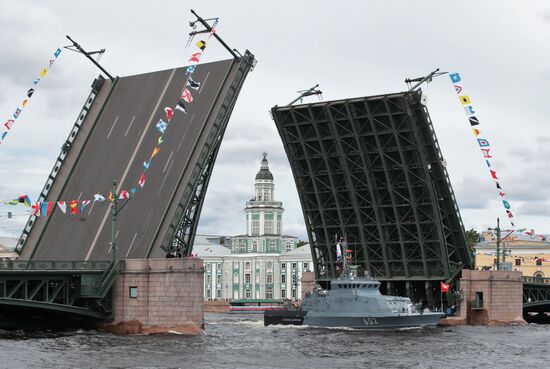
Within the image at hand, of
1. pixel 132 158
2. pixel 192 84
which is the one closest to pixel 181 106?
pixel 192 84

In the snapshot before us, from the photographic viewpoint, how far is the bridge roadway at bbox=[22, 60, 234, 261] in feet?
141

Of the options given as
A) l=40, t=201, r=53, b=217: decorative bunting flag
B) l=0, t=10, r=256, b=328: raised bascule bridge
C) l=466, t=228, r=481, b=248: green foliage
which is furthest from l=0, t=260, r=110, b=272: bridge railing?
l=466, t=228, r=481, b=248: green foliage

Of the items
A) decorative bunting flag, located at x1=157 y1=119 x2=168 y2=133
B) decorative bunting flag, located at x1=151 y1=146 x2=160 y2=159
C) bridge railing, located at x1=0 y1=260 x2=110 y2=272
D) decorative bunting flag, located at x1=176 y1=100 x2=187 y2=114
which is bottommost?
bridge railing, located at x1=0 y1=260 x2=110 y2=272

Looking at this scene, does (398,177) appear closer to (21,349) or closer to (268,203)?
(21,349)

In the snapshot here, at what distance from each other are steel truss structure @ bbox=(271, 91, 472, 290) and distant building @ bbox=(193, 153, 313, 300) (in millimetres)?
58155

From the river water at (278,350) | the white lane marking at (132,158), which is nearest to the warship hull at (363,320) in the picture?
the river water at (278,350)

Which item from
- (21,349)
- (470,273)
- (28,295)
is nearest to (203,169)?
(28,295)

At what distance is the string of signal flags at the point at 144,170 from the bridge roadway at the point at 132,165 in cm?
22

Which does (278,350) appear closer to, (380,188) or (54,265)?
(54,265)

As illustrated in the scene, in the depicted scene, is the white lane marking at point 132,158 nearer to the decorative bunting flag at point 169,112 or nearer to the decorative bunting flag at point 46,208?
the decorative bunting flag at point 169,112

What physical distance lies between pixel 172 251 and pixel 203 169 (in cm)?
372

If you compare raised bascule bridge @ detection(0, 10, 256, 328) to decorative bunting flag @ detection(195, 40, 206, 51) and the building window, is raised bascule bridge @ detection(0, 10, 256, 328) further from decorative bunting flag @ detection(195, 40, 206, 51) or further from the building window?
the building window

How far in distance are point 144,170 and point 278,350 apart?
429 inches

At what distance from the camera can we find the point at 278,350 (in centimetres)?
3716
